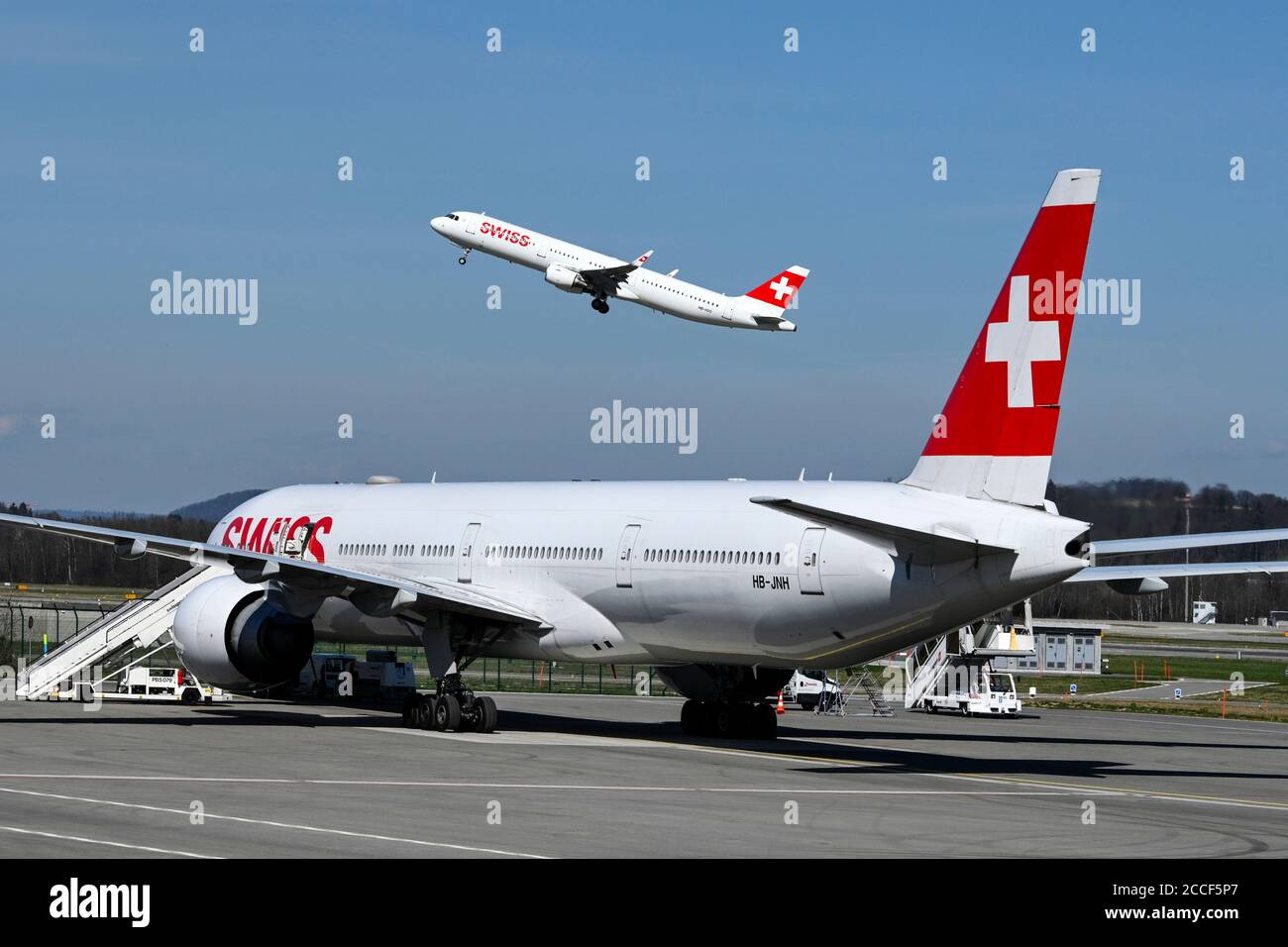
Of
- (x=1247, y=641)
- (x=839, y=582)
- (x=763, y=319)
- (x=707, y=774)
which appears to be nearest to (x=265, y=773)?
(x=707, y=774)

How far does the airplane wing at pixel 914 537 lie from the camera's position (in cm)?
2317

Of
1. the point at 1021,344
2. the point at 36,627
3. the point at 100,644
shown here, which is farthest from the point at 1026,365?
the point at 36,627

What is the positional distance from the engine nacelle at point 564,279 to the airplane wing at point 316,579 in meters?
36.4

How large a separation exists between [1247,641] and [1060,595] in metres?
12.5

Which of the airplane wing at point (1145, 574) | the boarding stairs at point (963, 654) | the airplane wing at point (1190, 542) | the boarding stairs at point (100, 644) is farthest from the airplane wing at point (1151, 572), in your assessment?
the boarding stairs at point (100, 644)

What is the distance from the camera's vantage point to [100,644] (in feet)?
132

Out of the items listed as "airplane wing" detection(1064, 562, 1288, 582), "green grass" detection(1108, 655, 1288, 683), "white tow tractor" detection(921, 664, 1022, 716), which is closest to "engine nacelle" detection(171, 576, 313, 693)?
"airplane wing" detection(1064, 562, 1288, 582)

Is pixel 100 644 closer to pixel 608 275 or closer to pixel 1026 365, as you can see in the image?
pixel 1026 365

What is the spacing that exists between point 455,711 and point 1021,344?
1357cm

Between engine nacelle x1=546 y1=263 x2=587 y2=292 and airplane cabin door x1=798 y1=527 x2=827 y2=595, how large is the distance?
42.3 metres

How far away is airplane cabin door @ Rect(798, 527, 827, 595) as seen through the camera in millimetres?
27516

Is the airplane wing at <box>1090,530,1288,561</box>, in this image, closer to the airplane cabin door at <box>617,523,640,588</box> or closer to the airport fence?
the airplane cabin door at <box>617,523,640,588</box>
